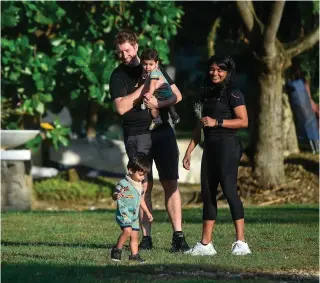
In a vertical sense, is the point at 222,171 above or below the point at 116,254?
above

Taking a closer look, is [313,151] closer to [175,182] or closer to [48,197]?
[48,197]

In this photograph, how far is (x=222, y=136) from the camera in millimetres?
10820

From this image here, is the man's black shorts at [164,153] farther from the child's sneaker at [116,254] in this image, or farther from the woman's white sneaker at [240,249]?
the child's sneaker at [116,254]

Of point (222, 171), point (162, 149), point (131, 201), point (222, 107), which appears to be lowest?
point (131, 201)

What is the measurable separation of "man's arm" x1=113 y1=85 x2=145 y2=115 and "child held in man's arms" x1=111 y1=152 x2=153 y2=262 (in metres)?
0.89

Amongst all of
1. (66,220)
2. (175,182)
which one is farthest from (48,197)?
(175,182)

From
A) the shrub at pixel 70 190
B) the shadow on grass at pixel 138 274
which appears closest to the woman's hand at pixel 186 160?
the shadow on grass at pixel 138 274

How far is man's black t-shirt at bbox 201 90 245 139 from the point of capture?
1079cm

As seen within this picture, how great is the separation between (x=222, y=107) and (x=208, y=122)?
0.25 m

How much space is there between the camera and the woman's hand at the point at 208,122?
10.7 meters

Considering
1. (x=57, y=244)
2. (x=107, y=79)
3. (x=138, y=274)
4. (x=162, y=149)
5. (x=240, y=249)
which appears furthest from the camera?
(x=107, y=79)

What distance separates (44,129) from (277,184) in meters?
4.19

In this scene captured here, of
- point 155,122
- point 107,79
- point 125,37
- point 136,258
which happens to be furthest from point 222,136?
point 107,79

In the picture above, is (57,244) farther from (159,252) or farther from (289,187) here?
(289,187)
